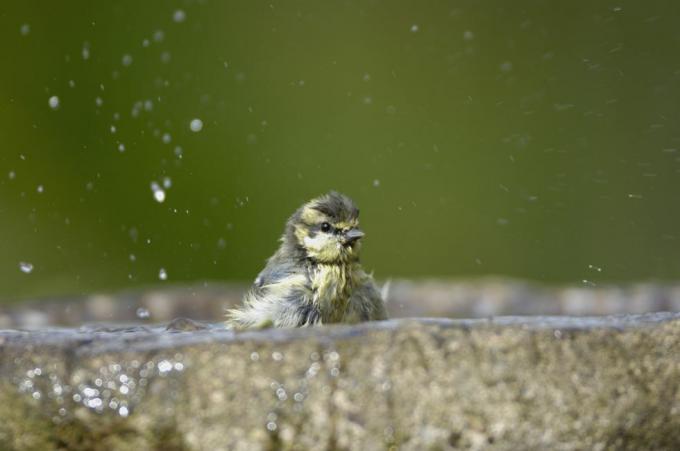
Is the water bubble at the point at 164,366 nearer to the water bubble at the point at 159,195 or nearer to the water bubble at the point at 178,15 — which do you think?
the water bubble at the point at 159,195

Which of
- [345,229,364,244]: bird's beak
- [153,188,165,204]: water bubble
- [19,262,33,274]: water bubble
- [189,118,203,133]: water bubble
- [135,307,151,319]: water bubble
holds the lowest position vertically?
[135,307,151,319]: water bubble

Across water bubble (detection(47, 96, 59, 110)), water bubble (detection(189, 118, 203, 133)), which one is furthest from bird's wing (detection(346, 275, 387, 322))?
water bubble (detection(47, 96, 59, 110))

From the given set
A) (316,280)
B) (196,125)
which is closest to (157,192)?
(196,125)

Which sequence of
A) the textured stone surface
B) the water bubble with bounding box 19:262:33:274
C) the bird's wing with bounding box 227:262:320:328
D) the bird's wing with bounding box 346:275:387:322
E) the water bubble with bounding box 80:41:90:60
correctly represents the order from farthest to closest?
1. the water bubble with bounding box 80:41:90:60
2. the water bubble with bounding box 19:262:33:274
3. the bird's wing with bounding box 346:275:387:322
4. the bird's wing with bounding box 227:262:320:328
5. the textured stone surface

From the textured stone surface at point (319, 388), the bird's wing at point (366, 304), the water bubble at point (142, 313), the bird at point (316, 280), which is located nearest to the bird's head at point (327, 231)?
the bird at point (316, 280)

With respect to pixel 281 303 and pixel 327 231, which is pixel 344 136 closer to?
pixel 327 231

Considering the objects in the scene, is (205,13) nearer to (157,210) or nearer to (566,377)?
(157,210)

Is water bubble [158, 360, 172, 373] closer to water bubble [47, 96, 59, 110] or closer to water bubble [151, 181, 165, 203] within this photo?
water bubble [151, 181, 165, 203]
